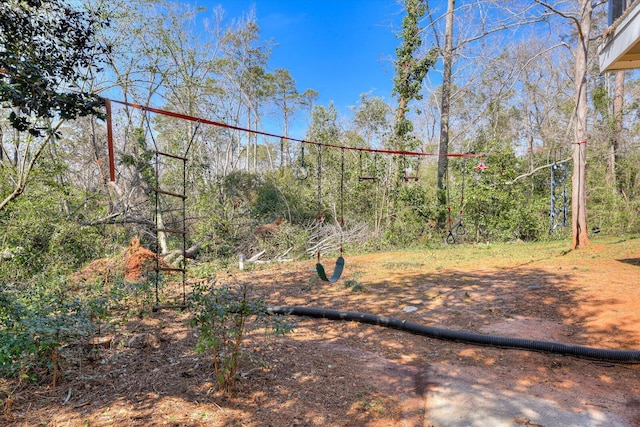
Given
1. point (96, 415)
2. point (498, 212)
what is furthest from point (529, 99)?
point (96, 415)

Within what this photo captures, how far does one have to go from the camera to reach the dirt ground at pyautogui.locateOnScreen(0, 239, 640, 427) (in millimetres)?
2221

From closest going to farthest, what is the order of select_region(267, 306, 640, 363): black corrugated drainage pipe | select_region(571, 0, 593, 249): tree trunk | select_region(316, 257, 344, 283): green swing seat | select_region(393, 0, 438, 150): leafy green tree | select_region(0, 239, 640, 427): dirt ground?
select_region(0, 239, 640, 427): dirt ground
select_region(267, 306, 640, 363): black corrugated drainage pipe
select_region(316, 257, 344, 283): green swing seat
select_region(571, 0, 593, 249): tree trunk
select_region(393, 0, 438, 150): leafy green tree

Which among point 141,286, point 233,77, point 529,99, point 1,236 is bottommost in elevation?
point 141,286

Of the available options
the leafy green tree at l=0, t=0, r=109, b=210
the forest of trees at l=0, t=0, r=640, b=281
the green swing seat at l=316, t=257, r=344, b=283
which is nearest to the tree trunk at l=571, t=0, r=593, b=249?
the forest of trees at l=0, t=0, r=640, b=281

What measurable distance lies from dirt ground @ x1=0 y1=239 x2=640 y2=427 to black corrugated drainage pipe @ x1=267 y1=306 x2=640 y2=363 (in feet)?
0.18

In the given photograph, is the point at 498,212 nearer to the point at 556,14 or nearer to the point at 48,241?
the point at 556,14

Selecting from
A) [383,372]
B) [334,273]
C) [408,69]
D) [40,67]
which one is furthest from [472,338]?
[408,69]

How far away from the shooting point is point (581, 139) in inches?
308

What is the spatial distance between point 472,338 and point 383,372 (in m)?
1.05

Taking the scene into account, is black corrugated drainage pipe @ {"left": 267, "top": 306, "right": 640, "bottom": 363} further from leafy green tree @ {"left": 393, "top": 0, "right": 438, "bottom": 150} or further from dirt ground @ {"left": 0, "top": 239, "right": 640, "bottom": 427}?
leafy green tree @ {"left": 393, "top": 0, "right": 438, "bottom": 150}

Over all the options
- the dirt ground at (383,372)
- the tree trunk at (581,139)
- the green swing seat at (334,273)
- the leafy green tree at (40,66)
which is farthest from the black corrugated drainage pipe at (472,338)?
the tree trunk at (581,139)

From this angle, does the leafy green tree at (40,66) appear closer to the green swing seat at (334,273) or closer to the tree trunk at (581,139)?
the green swing seat at (334,273)

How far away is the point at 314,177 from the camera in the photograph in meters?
12.5

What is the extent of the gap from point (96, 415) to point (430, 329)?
2.81m
